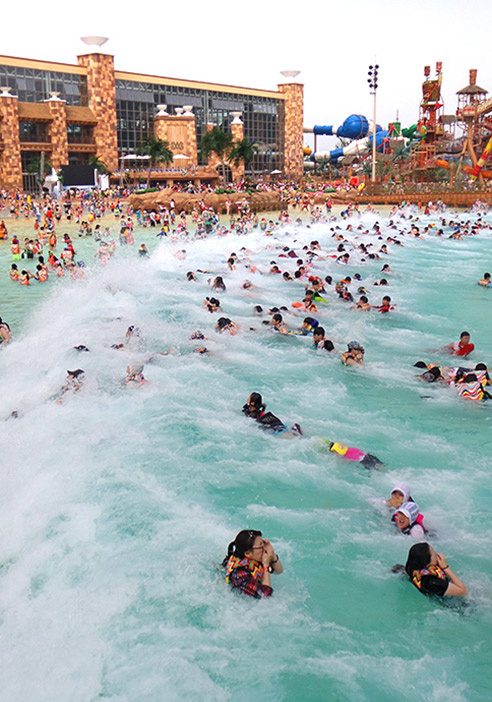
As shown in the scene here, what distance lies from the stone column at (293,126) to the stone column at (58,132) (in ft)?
97.7

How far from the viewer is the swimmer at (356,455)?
777cm

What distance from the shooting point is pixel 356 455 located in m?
7.89

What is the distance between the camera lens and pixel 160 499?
7078 mm

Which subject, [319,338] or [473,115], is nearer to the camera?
[319,338]

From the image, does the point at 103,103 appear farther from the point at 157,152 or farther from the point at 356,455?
the point at 356,455

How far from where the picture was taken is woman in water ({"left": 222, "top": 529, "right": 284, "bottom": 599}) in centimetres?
541

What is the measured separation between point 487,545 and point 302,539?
1.71 m

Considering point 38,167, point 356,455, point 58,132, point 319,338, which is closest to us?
point 356,455

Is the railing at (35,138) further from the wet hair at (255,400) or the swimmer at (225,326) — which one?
the wet hair at (255,400)

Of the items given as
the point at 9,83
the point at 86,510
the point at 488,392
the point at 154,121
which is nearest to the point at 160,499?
the point at 86,510

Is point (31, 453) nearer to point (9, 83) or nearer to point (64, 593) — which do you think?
point (64, 593)

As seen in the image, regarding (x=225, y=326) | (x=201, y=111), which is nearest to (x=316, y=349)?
(x=225, y=326)

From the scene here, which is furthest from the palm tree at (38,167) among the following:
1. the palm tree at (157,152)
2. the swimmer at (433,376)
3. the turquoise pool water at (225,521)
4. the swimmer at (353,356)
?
the swimmer at (433,376)

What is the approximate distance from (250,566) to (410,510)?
1.74m
